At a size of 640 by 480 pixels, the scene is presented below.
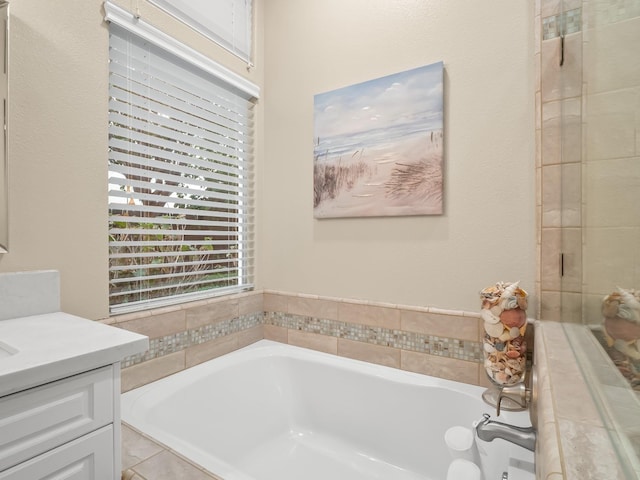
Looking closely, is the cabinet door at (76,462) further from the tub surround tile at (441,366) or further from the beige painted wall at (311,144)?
the tub surround tile at (441,366)

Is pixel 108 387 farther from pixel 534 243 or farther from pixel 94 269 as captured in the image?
pixel 534 243

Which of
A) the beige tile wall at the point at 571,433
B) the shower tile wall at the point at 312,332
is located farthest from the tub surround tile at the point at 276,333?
the beige tile wall at the point at 571,433

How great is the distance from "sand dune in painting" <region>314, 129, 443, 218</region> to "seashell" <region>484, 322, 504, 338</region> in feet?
1.87

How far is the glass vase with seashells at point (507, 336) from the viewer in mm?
1322

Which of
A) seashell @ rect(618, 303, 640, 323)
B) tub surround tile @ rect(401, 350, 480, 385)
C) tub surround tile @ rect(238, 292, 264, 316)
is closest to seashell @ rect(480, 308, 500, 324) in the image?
tub surround tile @ rect(401, 350, 480, 385)

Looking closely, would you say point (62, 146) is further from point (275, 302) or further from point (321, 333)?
point (321, 333)

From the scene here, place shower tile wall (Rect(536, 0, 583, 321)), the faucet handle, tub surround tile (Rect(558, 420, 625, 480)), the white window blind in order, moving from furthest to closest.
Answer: the white window blind
shower tile wall (Rect(536, 0, 583, 321))
the faucet handle
tub surround tile (Rect(558, 420, 625, 480))

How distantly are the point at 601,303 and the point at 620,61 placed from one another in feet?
1.79

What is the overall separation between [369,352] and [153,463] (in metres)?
1.14

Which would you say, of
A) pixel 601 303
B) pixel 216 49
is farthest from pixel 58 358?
pixel 216 49

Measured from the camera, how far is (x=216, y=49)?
1.92 m

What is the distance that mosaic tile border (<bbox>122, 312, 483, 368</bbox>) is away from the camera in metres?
1.59

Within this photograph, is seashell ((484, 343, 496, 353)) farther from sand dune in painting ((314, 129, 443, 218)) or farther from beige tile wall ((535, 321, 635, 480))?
sand dune in painting ((314, 129, 443, 218))

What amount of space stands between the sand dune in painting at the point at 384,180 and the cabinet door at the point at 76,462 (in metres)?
1.41
